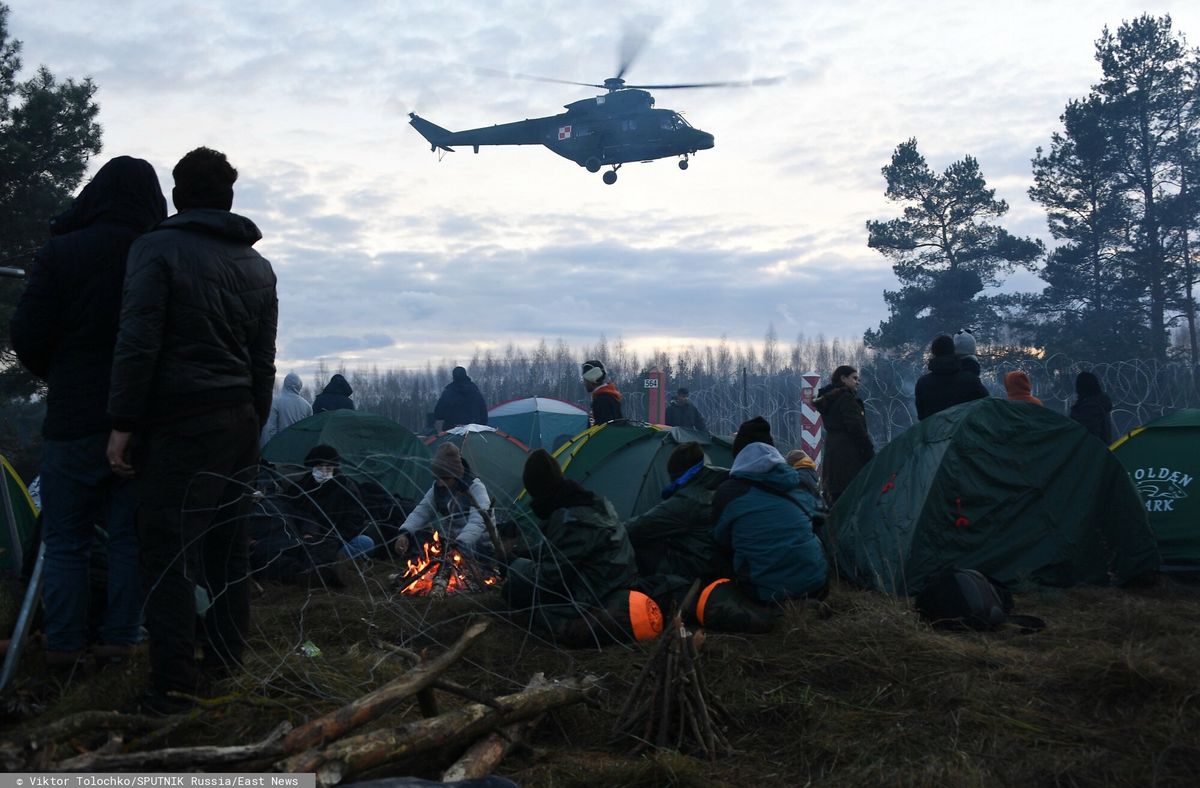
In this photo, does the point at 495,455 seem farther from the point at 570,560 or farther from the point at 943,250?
the point at 943,250

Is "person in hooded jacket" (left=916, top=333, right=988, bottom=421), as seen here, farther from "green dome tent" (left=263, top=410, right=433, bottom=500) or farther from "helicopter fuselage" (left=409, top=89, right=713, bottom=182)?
"helicopter fuselage" (left=409, top=89, right=713, bottom=182)

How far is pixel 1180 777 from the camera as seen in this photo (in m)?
3.12

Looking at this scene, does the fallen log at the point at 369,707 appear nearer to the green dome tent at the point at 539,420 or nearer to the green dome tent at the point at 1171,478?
the green dome tent at the point at 1171,478

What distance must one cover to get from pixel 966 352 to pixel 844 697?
4.96m

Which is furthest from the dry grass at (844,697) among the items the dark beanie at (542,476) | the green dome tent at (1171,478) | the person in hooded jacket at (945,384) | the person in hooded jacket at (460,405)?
the person in hooded jacket at (460,405)

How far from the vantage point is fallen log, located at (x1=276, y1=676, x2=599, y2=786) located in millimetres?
2641

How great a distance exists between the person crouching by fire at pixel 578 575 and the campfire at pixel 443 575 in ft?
1.22

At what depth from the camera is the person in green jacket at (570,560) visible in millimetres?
4969

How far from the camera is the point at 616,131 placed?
69.1 ft

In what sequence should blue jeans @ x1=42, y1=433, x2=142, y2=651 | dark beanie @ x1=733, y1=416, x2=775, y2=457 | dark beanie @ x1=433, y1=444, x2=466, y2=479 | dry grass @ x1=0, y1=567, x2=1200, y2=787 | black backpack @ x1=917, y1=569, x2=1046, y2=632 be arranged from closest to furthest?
dry grass @ x1=0, y1=567, x2=1200, y2=787
blue jeans @ x1=42, y1=433, x2=142, y2=651
black backpack @ x1=917, y1=569, x2=1046, y2=632
dark beanie @ x1=733, y1=416, x2=775, y2=457
dark beanie @ x1=433, y1=444, x2=466, y2=479

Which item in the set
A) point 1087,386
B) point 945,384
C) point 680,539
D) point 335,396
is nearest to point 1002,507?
point 945,384

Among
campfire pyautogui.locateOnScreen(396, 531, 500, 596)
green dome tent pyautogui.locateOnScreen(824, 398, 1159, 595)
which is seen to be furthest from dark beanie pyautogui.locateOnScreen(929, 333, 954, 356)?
campfire pyautogui.locateOnScreen(396, 531, 500, 596)

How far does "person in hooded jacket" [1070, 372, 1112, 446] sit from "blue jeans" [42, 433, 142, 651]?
7.80 meters

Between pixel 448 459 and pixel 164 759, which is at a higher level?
pixel 448 459
